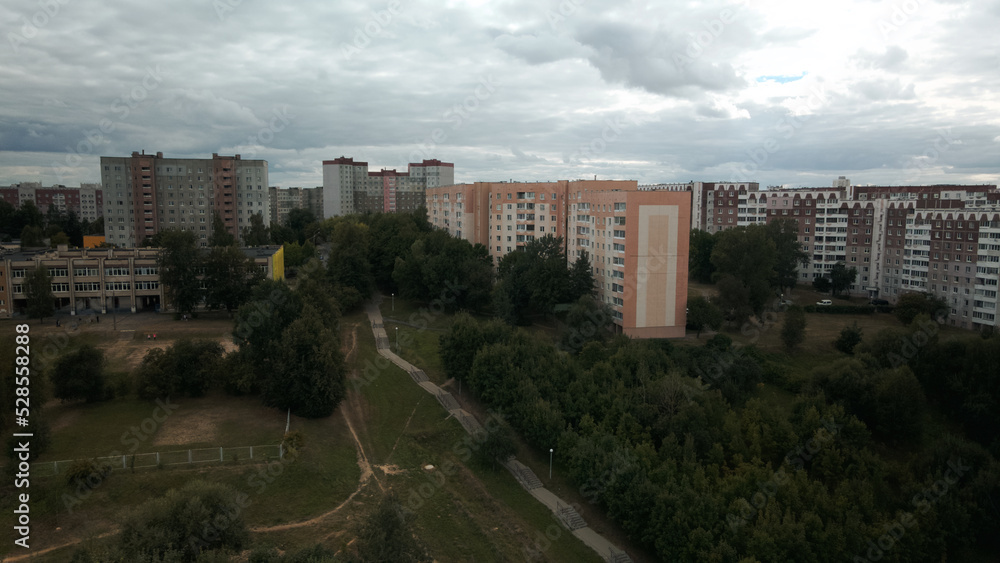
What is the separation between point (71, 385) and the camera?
2764 cm

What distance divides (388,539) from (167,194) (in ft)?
228

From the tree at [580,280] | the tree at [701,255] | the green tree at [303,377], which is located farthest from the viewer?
the tree at [701,255]

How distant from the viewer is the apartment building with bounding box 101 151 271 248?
235 ft

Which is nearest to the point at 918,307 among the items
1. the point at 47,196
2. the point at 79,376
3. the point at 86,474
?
the point at 86,474

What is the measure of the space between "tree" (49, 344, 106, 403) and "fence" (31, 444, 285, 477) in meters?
6.16

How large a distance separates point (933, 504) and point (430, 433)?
2328cm

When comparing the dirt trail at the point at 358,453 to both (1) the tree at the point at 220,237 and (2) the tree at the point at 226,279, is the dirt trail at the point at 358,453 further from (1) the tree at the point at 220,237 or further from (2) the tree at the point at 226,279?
(1) the tree at the point at 220,237

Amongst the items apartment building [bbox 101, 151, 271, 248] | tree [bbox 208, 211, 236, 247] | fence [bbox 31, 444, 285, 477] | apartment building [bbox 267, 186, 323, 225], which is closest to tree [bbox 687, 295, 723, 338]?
fence [bbox 31, 444, 285, 477]

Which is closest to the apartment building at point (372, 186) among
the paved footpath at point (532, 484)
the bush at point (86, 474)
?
the paved footpath at point (532, 484)

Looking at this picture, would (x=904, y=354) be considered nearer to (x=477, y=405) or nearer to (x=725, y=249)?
(x=725, y=249)

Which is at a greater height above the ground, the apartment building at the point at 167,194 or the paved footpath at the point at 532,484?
the apartment building at the point at 167,194

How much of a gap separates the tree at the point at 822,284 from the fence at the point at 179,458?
2314 inches

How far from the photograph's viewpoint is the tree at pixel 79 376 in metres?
27.8

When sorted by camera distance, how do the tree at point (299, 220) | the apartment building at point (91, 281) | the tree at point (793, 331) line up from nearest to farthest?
the apartment building at point (91, 281), the tree at point (793, 331), the tree at point (299, 220)
